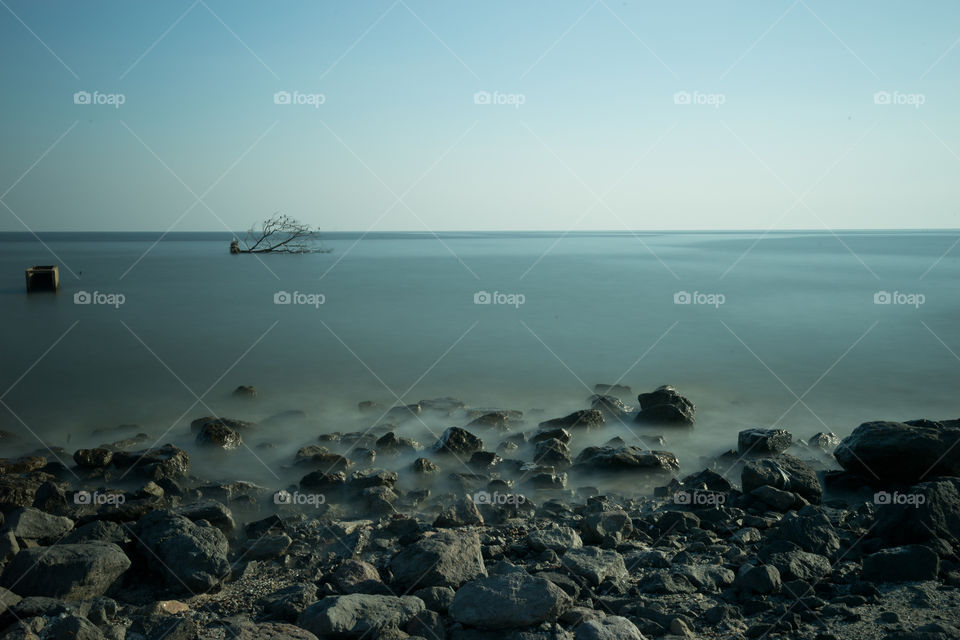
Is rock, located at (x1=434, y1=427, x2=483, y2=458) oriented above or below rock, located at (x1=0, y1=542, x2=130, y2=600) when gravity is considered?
above

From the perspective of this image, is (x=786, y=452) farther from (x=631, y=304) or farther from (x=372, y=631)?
(x=631, y=304)

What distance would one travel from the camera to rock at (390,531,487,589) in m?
5.34

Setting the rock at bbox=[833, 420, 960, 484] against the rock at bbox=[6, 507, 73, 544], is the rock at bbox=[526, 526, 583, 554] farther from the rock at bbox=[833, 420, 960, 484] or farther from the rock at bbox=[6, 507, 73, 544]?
the rock at bbox=[6, 507, 73, 544]

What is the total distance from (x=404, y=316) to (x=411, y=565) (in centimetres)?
1764

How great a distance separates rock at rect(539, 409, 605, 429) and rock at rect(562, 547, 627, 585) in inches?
175

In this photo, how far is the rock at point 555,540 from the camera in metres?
6.07

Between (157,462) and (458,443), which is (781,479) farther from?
(157,462)

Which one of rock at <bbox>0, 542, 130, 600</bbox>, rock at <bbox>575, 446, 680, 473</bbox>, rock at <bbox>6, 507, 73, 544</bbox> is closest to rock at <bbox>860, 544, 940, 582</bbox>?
rock at <bbox>575, 446, 680, 473</bbox>

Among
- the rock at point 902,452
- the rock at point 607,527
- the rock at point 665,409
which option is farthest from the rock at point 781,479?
the rock at point 665,409

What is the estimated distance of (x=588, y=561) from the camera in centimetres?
569

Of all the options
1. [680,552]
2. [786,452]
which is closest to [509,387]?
[786,452]

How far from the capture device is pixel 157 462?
8.31 meters

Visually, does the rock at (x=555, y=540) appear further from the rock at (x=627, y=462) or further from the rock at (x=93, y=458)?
the rock at (x=93, y=458)

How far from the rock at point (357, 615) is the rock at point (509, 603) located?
331 millimetres
